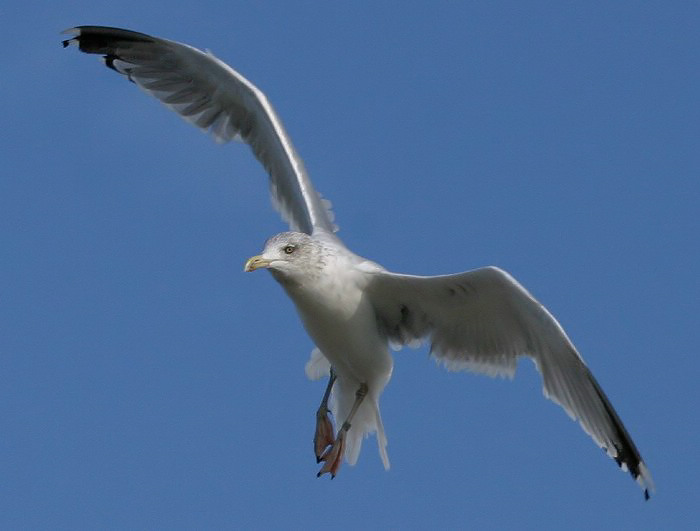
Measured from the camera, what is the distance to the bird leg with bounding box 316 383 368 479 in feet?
27.3

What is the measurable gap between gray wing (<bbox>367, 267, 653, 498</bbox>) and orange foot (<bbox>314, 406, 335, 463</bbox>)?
667 mm

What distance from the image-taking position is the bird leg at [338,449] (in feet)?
27.3

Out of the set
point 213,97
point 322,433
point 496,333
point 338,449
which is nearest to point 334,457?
point 338,449

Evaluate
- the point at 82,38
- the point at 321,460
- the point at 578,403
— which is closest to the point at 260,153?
the point at 82,38

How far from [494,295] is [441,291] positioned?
34 cm

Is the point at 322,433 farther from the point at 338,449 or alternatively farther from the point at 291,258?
the point at 291,258

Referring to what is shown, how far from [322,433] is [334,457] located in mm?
242

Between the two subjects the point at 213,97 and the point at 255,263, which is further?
the point at 213,97

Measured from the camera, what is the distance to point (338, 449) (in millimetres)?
8336

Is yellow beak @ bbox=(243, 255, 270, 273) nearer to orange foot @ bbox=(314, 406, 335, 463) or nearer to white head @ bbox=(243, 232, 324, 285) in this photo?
white head @ bbox=(243, 232, 324, 285)

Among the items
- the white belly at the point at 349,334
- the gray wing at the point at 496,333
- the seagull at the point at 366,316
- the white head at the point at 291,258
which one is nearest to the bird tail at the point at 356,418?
the seagull at the point at 366,316

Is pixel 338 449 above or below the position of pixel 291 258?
below

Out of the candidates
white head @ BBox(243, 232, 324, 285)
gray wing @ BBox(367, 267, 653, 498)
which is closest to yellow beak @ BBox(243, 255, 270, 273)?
white head @ BBox(243, 232, 324, 285)

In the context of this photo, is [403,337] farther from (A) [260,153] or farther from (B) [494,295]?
(A) [260,153]
